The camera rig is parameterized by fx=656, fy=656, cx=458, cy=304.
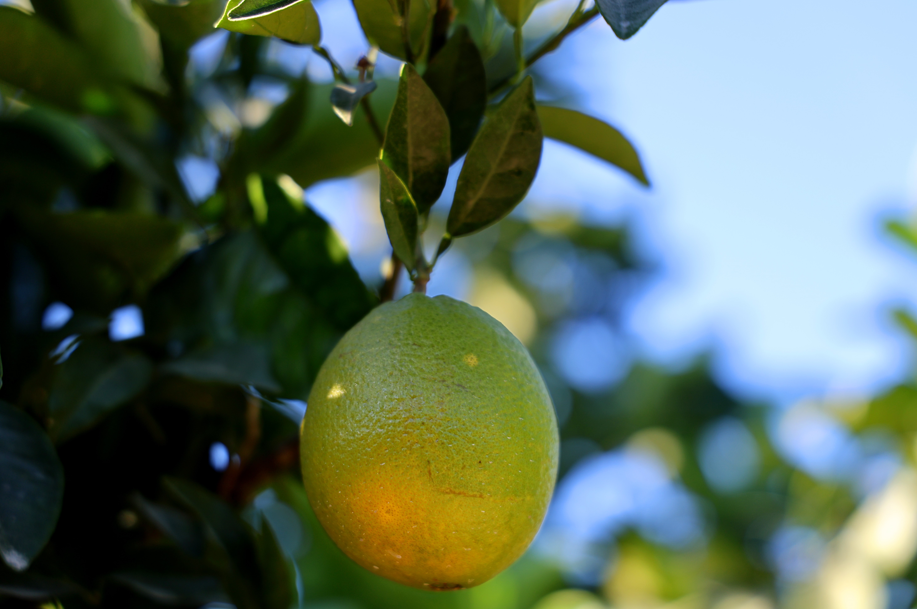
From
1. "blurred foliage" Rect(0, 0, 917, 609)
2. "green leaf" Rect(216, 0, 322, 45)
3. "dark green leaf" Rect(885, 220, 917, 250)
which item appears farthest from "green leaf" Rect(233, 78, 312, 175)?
"dark green leaf" Rect(885, 220, 917, 250)

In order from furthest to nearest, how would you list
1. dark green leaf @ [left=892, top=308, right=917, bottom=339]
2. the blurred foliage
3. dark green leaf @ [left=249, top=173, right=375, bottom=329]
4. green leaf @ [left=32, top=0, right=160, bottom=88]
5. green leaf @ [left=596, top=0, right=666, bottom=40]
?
dark green leaf @ [left=892, top=308, right=917, bottom=339], green leaf @ [left=32, top=0, right=160, bottom=88], dark green leaf @ [left=249, top=173, right=375, bottom=329], the blurred foliage, green leaf @ [left=596, top=0, right=666, bottom=40]

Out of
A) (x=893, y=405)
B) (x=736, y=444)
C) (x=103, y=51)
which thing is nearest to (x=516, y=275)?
(x=736, y=444)

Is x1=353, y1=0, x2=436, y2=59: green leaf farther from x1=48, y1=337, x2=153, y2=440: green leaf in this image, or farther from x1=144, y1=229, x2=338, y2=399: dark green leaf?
x1=48, y1=337, x2=153, y2=440: green leaf

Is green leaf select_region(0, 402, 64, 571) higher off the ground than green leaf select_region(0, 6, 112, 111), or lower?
lower

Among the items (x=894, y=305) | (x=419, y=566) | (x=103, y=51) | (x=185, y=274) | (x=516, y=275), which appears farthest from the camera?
(x=516, y=275)

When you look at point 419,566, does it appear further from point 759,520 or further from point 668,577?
point 759,520

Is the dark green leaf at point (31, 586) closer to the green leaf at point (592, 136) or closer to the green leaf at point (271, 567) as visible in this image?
the green leaf at point (271, 567)

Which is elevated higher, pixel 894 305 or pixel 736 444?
pixel 894 305
